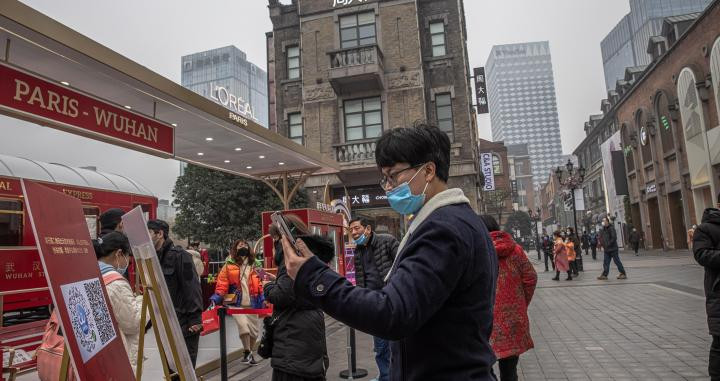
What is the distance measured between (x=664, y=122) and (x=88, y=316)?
105 ft

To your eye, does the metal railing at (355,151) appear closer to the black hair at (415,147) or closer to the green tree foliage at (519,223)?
the black hair at (415,147)

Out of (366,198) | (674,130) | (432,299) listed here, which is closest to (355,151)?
(366,198)

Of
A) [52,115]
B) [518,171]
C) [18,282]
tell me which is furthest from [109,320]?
[518,171]

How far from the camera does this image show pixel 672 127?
25516 mm

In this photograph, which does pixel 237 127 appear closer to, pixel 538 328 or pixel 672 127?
pixel 538 328

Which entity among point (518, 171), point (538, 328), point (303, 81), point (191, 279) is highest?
point (518, 171)

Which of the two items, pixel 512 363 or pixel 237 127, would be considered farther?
pixel 237 127

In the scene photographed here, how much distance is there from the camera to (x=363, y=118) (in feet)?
73.7

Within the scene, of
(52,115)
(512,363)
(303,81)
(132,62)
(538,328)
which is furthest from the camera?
(303,81)

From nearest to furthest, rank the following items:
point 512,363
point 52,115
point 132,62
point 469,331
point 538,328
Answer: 1. point 469,331
2. point 512,363
3. point 52,115
4. point 132,62
5. point 538,328

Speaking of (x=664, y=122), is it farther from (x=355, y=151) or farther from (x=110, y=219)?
(x=110, y=219)

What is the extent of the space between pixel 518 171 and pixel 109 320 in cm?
13868

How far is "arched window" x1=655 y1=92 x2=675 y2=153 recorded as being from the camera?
86.3 feet

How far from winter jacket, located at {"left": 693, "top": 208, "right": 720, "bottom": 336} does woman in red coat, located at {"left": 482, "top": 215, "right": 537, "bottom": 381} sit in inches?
62.4
